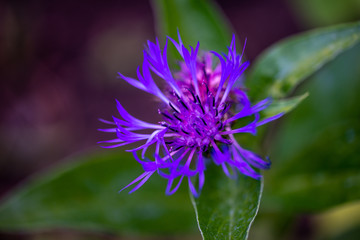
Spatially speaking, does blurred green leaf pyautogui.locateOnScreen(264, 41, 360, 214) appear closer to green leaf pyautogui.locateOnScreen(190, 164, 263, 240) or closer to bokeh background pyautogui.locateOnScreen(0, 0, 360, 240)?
green leaf pyautogui.locateOnScreen(190, 164, 263, 240)

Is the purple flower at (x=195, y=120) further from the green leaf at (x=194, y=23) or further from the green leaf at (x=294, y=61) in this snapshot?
the green leaf at (x=194, y=23)

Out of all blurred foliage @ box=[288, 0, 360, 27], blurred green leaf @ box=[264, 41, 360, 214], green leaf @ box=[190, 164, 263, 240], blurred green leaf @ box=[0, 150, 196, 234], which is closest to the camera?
green leaf @ box=[190, 164, 263, 240]

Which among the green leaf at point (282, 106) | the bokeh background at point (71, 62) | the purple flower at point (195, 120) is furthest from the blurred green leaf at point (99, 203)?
the bokeh background at point (71, 62)

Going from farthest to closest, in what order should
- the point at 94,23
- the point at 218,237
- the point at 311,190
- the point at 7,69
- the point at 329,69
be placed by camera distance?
the point at 94,23, the point at 7,69, the point at 329,69, the point at 311,190, the point at 218,237

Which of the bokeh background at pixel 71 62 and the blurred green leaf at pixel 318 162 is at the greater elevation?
the bokeh background at pixel 71 62

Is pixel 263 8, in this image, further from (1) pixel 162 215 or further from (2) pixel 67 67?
(1) pixel 162 215

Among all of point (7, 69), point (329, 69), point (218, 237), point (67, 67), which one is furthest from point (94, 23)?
point (218, 237)

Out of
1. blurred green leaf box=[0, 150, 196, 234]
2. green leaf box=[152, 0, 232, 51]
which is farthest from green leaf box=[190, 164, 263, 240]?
green leaf box=[152, 0, 232, 51]
